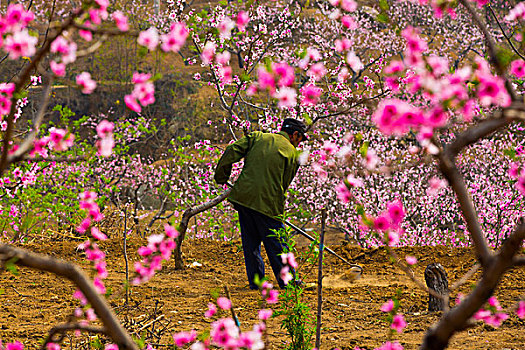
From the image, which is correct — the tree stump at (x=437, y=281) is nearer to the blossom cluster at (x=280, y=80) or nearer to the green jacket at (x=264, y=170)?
the green jacket at (x=264, y=170)

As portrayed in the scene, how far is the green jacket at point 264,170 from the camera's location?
566cm

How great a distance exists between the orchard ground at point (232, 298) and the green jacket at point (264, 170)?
994 mm

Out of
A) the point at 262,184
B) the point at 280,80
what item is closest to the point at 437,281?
the point at 262,184

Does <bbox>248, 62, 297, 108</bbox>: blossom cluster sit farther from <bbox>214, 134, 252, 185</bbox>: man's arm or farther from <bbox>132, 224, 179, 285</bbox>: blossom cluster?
<bbox>214, 134, 252, 185</bbox>: man's arm

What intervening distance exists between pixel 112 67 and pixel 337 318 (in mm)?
20137

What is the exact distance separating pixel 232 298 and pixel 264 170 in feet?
4.50

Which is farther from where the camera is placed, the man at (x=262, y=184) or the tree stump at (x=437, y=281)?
the man at (x=262, y=184)

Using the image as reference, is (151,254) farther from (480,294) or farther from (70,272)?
(480,294)

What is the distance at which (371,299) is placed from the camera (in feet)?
18.4

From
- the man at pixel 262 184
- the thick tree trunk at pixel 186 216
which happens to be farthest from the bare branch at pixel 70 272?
the thick tree trunk at pixel 186 216

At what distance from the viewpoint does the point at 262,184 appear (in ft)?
18.5

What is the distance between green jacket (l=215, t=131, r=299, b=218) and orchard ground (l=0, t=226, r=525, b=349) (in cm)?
99

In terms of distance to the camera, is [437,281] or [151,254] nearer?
[151,254]

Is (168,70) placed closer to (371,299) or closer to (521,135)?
Result: (521,135)
